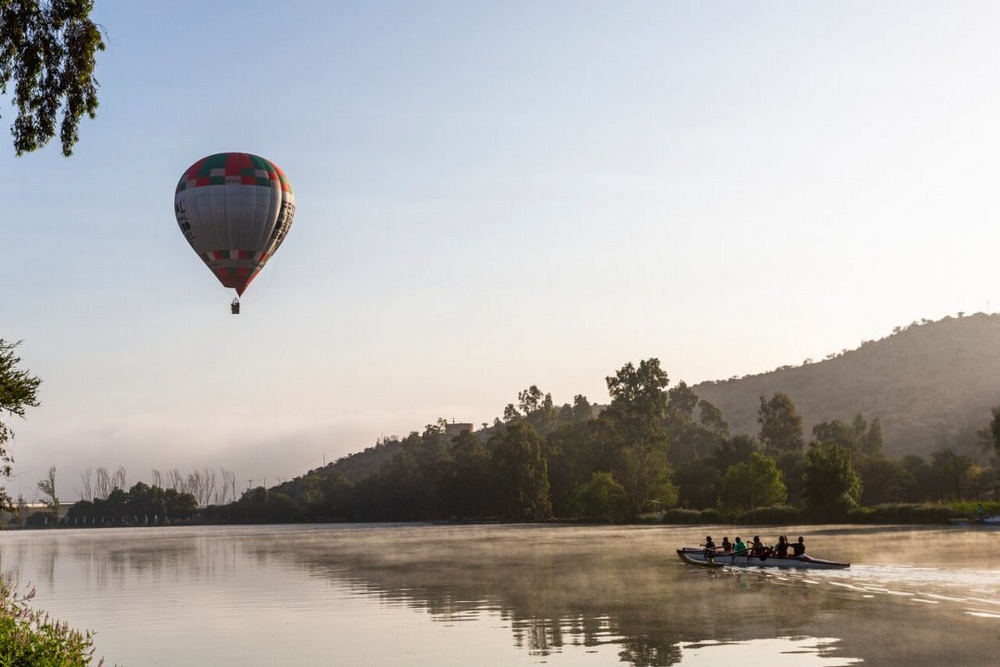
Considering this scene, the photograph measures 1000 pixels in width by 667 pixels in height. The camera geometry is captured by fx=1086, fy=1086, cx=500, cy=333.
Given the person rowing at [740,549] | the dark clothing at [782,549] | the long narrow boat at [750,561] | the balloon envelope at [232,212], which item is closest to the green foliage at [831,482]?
the long narrow boat at [750,561]

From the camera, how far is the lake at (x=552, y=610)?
31.5 m

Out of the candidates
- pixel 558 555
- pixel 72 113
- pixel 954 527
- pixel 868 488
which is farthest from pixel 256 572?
pixel 868 488

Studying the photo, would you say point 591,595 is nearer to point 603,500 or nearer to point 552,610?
point 552,610

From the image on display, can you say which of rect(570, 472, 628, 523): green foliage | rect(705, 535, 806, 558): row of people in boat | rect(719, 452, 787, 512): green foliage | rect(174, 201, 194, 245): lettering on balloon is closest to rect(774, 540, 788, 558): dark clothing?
rect(705, 535, 806, 558): row of people in boat

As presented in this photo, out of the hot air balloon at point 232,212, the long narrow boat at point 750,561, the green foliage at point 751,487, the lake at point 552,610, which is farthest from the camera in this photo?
the green foliage at point 751,487

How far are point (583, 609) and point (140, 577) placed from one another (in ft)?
129

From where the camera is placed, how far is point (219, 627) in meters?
41.4

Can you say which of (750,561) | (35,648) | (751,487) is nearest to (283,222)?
(750,561)

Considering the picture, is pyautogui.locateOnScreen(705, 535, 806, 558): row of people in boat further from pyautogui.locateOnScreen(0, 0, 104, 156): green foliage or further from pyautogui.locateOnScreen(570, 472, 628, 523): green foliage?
pyautogui.locateOnScreen(570, 472, 628, 523): green foliage

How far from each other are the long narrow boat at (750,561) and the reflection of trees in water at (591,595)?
1.28m

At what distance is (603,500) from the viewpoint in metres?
176

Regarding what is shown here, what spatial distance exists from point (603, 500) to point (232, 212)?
107111 mm

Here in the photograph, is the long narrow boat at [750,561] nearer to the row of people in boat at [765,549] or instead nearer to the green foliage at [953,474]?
the row of people in boat at [765,549]

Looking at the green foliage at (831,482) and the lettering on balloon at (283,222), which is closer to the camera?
the lettering on balloon at (283,222)
